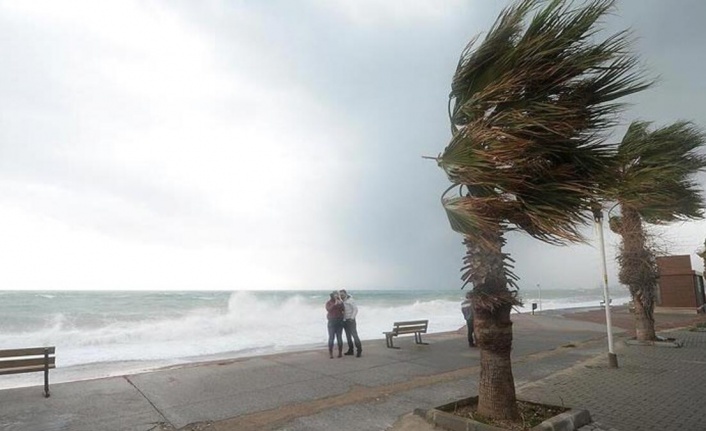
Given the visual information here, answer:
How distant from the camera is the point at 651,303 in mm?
12109

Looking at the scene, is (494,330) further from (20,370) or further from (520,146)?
(20,370)

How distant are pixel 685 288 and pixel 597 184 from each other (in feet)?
84.3

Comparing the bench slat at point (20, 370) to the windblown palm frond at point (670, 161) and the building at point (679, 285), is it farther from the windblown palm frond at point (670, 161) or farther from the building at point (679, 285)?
the building at point (679, 285)

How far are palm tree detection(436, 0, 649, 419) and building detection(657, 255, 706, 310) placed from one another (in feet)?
79.1

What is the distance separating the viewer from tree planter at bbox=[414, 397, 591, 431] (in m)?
4.59

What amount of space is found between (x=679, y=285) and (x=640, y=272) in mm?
16138

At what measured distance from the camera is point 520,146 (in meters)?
4.27

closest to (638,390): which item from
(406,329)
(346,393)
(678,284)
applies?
(346,393)

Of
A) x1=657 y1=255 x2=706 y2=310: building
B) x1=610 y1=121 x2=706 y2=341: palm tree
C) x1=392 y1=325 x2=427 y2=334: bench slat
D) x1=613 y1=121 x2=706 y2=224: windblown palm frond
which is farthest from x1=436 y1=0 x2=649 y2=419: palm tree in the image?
x1=657 y1=255 x2=706 y2=310: building

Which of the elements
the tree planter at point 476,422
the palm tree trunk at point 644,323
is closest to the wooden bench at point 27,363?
the tree planter at point 476,422

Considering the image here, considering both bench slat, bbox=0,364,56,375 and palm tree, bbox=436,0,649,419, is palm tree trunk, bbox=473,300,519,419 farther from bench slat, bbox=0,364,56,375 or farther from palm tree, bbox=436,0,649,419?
bench slat, bbox=0,364,56,375

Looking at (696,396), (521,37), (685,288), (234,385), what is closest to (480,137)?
(521,37)

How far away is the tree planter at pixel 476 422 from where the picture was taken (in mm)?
4590

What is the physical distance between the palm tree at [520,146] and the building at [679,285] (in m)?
24.1
